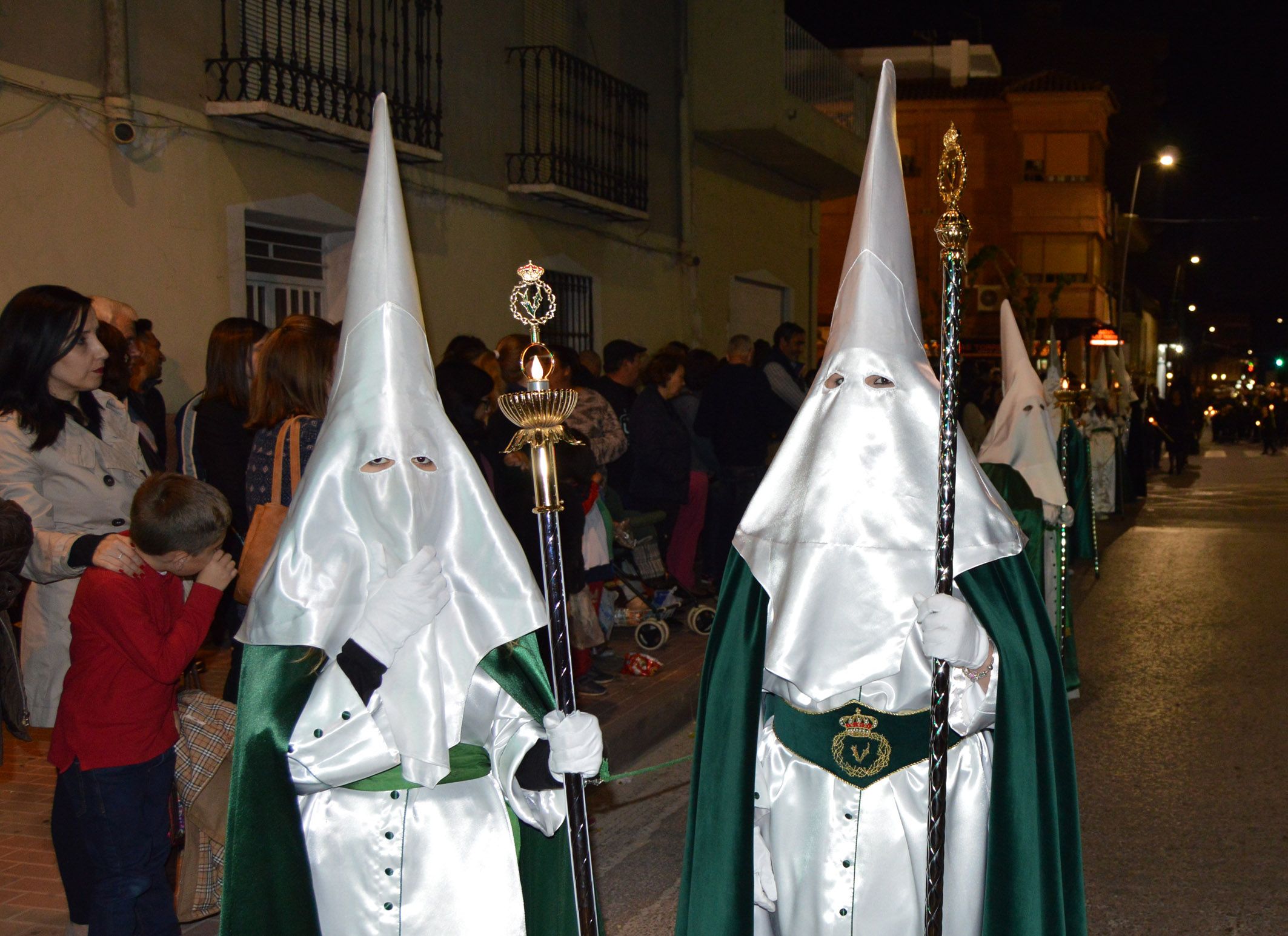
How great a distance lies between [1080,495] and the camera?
1073cm

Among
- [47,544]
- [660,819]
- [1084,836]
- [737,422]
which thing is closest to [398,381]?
[47,544]

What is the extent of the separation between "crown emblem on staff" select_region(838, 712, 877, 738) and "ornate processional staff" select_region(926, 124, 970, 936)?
222 mm

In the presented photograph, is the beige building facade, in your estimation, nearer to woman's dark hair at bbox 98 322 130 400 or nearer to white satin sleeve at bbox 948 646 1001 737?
woman's dark hair at bbox 98 322 130 400

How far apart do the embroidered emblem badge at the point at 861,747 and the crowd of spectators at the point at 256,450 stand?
0.95 meters

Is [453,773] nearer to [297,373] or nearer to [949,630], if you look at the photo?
[949,630]

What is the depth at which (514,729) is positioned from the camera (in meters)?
2.94

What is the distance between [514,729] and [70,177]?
19.5 ft

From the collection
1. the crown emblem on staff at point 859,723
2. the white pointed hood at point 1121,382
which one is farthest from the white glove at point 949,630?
the white pointed hood at point 1121,382

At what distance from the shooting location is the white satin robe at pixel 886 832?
300cm

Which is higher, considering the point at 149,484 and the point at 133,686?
the point at 149,484

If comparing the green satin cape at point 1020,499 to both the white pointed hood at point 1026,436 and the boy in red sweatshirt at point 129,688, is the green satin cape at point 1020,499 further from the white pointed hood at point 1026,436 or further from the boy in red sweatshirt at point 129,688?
the boy in red sweatshirt at point 129,688

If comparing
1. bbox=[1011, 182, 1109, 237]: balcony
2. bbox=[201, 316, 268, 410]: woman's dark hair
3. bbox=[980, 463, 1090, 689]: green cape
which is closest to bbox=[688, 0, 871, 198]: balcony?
bbox=[980, 463, 1090, 689]: green cape

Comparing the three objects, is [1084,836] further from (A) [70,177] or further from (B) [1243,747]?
(A) [70,177]

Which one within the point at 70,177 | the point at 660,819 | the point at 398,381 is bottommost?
the point at 660,819
